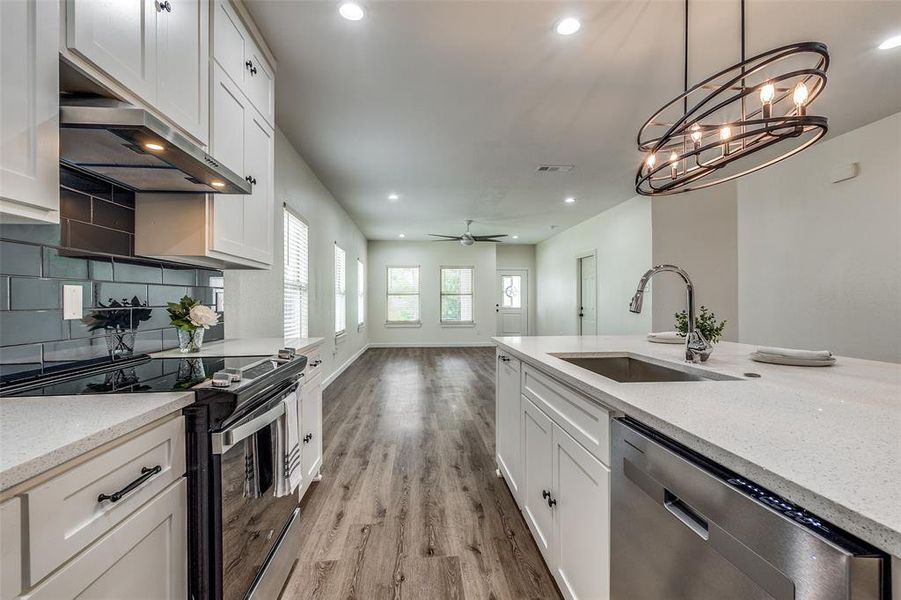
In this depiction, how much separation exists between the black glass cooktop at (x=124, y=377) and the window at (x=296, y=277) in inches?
82.5

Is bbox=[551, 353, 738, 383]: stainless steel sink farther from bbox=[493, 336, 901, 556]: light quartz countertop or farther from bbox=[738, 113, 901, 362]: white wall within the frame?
bbox=[738, 113, 901, 362]: white wall

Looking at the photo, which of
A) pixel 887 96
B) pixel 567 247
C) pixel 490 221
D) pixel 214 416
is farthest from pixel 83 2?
pixel 567 247

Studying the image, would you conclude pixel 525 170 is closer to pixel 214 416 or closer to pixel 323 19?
pixel 323 19

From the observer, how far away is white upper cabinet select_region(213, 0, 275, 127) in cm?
179

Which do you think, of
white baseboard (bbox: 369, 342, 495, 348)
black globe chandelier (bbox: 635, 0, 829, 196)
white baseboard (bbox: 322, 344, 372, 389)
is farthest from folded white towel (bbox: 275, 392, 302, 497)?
white baseboard (bbox: 369, 342, 495, 348)

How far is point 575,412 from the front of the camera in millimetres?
1342

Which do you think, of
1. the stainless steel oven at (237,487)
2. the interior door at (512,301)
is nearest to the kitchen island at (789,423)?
the stainless steel oven at (237,487)

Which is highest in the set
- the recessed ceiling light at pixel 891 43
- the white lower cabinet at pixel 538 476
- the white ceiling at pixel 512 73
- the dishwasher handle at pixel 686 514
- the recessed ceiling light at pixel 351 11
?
the recessed ceiling light at pixel 891 43

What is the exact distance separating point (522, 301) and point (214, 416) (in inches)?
394

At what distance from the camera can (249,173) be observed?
6.86ft

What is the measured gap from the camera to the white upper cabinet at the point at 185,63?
4.66 ft

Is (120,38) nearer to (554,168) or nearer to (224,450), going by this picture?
(224,450)

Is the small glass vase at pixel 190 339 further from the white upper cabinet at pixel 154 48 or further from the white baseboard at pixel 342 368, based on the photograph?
the white baseboard at pixel 342 368

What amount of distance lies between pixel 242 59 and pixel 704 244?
19.4ft
